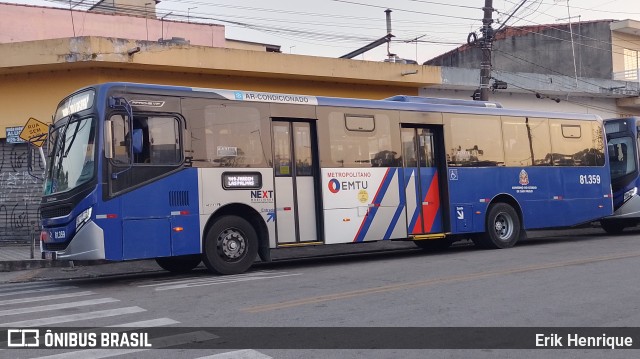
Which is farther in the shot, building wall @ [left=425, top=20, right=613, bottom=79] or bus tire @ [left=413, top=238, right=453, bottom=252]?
building wall @ [left=425, top=20, right=613, bottom=79]

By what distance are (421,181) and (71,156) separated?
7.18 metres

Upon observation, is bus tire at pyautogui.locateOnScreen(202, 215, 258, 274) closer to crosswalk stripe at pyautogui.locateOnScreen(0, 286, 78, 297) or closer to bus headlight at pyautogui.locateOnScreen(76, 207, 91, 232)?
bus headlight at pyautogui.locateOnScreen(76, 207, 91, 232)

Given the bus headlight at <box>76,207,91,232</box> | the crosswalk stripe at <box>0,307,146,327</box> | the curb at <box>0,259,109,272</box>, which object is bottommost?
the crosswalk stripe at <box>0,307,146,327</box>

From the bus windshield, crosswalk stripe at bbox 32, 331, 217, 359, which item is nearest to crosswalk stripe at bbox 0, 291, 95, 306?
the bus windshield

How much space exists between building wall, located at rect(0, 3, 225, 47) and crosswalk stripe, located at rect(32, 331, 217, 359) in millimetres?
20544

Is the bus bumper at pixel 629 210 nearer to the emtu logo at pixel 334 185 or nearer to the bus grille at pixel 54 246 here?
the emtu logo at pixel 334 185

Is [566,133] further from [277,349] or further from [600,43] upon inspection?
[600,43]

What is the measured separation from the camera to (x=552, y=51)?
3478 cm

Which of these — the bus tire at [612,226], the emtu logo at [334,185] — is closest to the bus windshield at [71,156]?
the emtu logo at [334,185]

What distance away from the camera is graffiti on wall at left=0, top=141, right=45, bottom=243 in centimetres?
1867

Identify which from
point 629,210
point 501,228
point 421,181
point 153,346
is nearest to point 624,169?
point 629,210

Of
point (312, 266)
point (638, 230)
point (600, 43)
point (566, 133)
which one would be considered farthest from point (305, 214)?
point (600, 43)

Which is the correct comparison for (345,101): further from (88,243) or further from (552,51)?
(552,51)

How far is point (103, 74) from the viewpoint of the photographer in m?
18.0
